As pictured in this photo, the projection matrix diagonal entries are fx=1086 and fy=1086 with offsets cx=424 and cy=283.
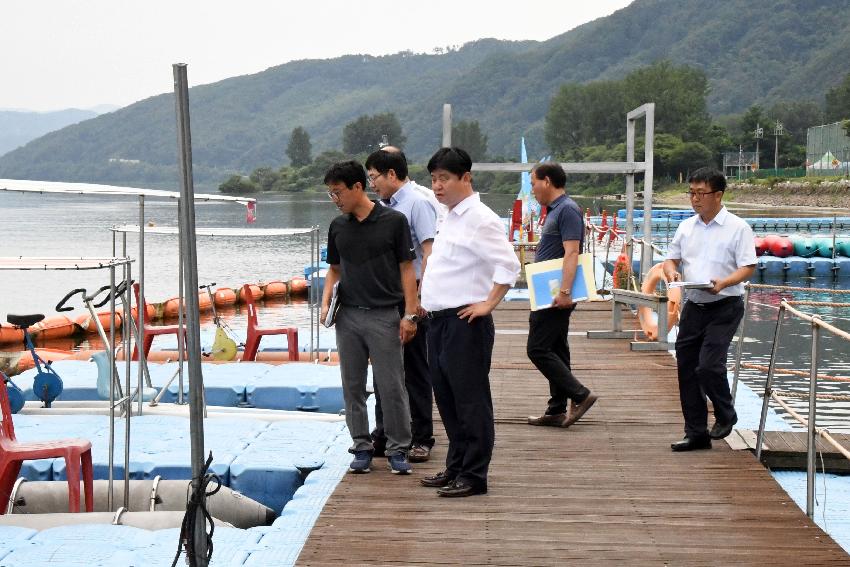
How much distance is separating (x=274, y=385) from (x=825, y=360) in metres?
10.9

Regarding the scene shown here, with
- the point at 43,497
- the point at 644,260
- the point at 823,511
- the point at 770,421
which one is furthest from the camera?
the point at 644,260

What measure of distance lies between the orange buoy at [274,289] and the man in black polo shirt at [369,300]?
22.7 m

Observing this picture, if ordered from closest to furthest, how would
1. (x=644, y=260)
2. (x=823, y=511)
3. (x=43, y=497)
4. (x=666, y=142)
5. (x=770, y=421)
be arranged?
(x=823, y=511) < (x=43, y=497) < (x=770, y=421) < (x=644, y=260) < (x=666, y=142)

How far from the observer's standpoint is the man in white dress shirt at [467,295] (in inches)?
214

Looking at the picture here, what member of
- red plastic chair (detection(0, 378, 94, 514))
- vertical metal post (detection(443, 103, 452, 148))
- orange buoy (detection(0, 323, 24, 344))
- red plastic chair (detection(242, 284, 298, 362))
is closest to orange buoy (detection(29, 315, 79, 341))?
orange buoy (detection(0, 323, 24, 344))

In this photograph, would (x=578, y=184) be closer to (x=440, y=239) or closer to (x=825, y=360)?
(x=825, y=360)

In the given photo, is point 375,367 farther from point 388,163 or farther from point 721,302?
point 721,302

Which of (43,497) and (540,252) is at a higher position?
(540,252)

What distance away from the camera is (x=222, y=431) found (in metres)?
8.34

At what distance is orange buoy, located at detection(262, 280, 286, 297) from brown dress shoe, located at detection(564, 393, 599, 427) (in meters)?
21.8

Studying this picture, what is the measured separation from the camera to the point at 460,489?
5.50 m

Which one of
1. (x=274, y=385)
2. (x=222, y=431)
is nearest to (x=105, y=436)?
(x=222, y=431)

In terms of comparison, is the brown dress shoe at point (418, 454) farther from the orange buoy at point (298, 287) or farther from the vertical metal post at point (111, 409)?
the orange buoy at point (298, 287)

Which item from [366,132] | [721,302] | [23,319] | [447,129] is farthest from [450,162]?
[366,132]
